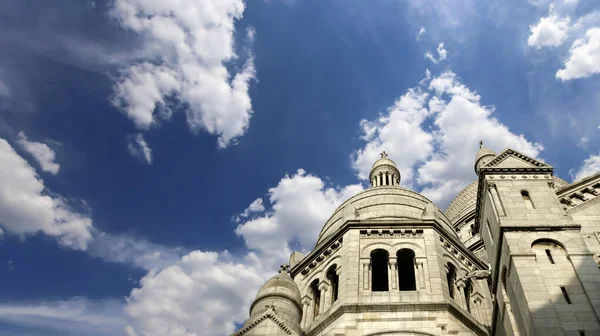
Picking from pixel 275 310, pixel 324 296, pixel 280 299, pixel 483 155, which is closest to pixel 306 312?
pixel 324 296

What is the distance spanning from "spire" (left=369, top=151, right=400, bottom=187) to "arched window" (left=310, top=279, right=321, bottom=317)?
12205 millimetres

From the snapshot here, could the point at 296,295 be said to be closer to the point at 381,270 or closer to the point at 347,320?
the point at 347,320

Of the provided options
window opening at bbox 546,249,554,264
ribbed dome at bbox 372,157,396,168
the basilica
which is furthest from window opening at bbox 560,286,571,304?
ribbed dome at bbox 372,157,396,168

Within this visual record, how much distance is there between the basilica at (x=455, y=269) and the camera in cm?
1426

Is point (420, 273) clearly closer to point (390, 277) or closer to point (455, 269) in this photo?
point (390, 277)

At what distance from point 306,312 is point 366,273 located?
3696 millimetres

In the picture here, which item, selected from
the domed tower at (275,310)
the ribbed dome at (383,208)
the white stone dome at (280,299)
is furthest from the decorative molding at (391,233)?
the white stone dome at (280,299)

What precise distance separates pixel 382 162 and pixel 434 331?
61.1ft

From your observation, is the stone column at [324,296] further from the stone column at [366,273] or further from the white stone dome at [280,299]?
the white stone dome at [280,299]

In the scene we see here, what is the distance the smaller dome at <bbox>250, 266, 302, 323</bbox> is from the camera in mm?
19641

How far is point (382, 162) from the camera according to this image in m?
37.0

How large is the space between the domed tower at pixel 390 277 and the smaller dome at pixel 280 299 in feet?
5.44

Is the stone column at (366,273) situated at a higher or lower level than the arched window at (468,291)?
lower

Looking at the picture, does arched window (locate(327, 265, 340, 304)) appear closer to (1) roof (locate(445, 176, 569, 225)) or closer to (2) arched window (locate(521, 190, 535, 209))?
(2) arched window (locate(521, 190, 535, 209))
